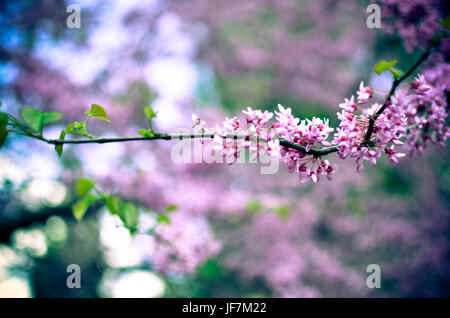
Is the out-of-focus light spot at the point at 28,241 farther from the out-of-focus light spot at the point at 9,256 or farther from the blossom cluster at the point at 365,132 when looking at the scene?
the blossom cluster at the point at 365,132

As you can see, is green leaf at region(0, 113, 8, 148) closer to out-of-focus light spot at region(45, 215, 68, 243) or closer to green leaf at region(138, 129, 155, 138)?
green leaf at region(138, 129, 155, 138)

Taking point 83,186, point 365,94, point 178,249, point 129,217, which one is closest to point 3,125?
point 83,186

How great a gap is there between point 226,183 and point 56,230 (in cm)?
309

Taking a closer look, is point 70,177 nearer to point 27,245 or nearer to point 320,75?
point 27,245

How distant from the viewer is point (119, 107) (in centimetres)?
460

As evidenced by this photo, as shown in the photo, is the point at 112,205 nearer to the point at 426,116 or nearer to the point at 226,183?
the point at 426,116

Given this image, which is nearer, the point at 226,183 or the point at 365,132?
the point at 365,132

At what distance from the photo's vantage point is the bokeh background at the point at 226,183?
380 centimetres

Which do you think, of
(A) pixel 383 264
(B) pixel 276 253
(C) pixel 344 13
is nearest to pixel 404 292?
(A) pixel 383 264

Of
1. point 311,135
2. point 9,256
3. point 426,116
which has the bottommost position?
point 9,256

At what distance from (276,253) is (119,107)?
326cm

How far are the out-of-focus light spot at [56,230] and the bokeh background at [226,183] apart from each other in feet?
0.11

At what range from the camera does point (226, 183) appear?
16.5 feet

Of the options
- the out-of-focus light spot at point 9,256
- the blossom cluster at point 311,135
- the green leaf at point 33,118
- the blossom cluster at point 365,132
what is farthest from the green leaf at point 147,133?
the out-of-focus light spot at point 9,256
